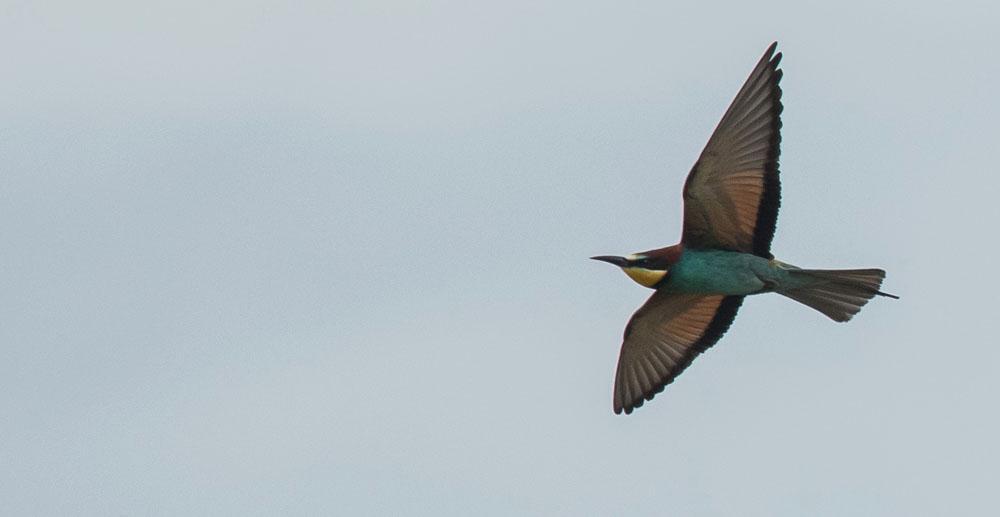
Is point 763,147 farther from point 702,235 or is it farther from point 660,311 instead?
point 660,311

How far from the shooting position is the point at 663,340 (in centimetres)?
802

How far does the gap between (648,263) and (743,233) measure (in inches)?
13.8

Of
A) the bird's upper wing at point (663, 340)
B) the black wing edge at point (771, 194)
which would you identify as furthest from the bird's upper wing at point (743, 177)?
the bird's upper wing at point (663, 340)

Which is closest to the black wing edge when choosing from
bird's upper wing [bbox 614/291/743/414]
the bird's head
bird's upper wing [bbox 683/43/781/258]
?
bird's upper wing [bbox 683/43/781/258]

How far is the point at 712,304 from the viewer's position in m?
7.96

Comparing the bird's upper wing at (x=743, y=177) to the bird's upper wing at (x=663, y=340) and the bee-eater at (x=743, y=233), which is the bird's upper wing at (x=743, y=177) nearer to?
the bee-eater at (x=743, y=233)

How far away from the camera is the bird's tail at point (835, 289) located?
7.30m

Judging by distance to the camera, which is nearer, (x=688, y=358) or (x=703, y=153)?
(x=703, y=153)

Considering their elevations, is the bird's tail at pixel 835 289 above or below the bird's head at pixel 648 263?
below

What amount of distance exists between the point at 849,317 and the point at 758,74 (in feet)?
2.94

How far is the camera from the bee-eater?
283 inches

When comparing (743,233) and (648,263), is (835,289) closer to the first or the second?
(743,233)

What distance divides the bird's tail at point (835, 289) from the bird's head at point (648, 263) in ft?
1.27

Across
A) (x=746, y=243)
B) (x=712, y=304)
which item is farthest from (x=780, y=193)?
(x=712, y=304)
